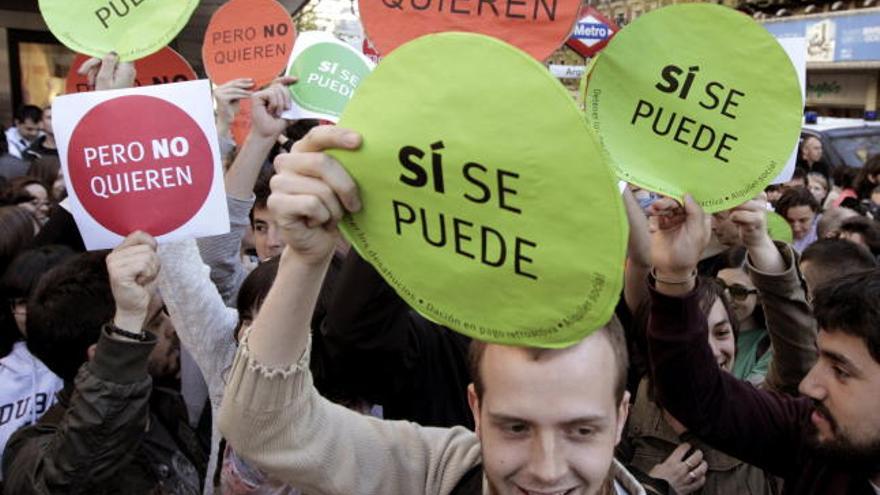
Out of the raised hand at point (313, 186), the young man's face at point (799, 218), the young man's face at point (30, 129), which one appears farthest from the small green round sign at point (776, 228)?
the young man's face at point (30, 129)

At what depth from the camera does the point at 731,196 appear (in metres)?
1.96

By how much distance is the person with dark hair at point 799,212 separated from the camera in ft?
17.8

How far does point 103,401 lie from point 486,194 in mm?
1093

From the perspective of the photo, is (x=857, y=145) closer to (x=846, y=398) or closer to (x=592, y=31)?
(x=592, y=31)

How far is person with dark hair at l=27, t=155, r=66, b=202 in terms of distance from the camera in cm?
541

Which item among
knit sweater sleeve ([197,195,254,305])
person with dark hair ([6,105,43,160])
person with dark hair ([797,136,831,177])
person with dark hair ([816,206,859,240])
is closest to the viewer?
knit sweater sleeve ([197,195,254,305])

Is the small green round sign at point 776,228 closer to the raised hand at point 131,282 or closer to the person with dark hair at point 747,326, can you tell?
the person with dark hair at point 747,326

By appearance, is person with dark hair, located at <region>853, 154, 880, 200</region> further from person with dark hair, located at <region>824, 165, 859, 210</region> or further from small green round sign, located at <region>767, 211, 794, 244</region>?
small green round sign, located at <region>767, 211, 794, 244</region>

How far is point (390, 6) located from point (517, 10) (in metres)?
0.37

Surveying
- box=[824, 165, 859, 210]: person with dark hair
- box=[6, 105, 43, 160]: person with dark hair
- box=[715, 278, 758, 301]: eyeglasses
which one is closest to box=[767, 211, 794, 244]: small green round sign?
box=[715, 278, 758, 301]: eyeglasses

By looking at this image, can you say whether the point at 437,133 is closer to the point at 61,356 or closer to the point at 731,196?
the point at 731,196

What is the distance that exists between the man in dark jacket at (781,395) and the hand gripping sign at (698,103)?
0.10 meters

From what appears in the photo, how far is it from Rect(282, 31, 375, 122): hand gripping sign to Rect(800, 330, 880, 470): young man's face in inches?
106

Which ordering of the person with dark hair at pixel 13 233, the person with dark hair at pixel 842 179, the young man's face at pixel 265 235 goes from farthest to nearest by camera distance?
the person with dark hair at pixel 842 179 < the person with dark hair at pixel 13 233 < the young man's face at pixel 265 235
